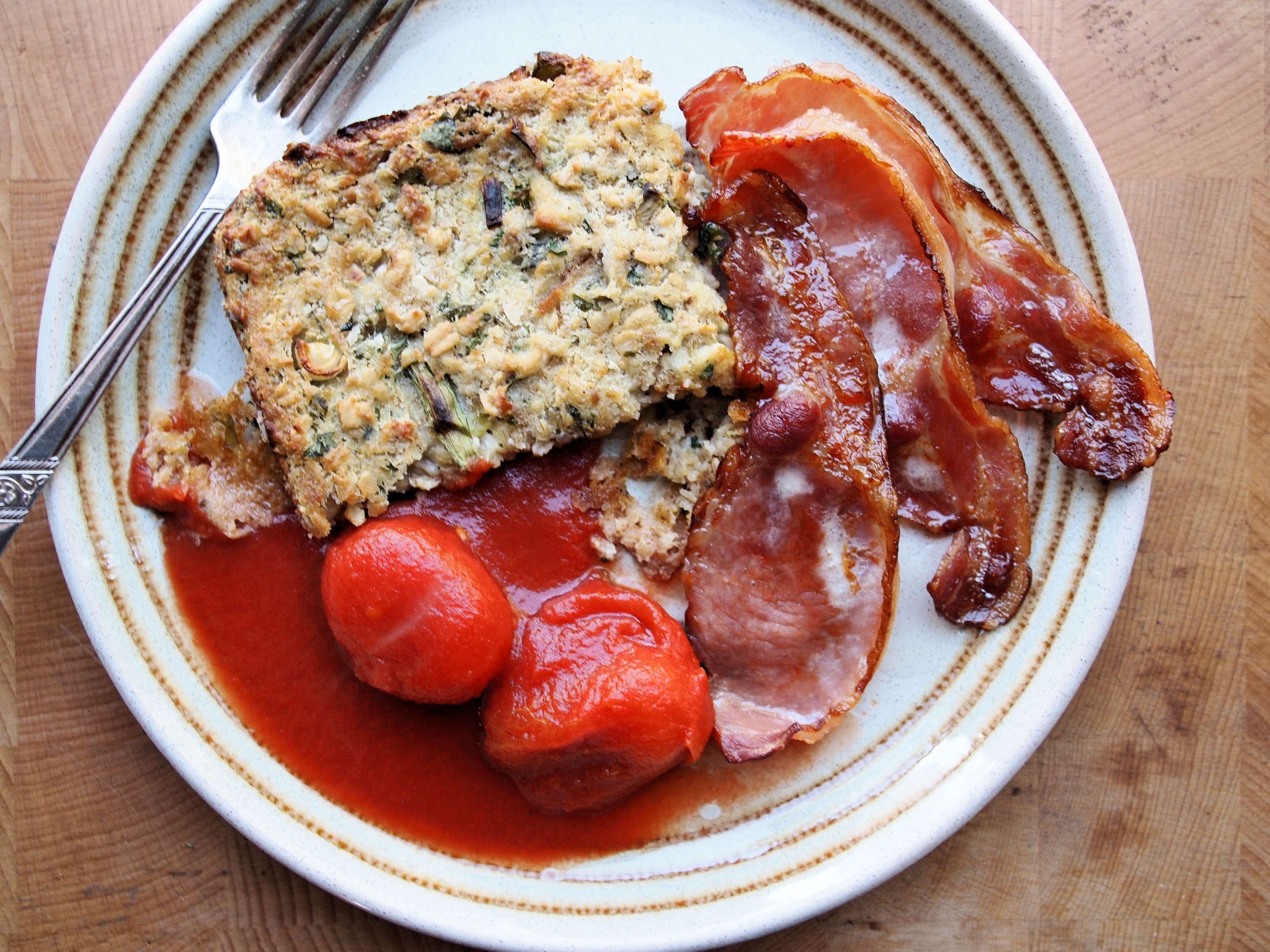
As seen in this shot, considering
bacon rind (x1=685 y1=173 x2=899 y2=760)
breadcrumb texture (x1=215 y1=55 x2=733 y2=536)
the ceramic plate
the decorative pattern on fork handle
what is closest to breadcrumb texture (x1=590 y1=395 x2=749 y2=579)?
bacon rind (x1=685 y1=173 x2=899 y2=760)

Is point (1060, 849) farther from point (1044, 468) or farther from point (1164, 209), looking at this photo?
point (1164, 209)

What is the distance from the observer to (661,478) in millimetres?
2600

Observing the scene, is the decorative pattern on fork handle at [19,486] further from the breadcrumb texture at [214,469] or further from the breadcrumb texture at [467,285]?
the breadcrumb texture at [467,285]

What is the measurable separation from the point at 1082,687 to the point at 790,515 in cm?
122

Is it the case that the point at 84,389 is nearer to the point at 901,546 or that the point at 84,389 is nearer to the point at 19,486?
the point at 19,486

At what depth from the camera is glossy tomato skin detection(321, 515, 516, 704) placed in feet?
7.41

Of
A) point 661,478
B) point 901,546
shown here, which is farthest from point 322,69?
point 901,546

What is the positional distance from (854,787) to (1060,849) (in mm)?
772

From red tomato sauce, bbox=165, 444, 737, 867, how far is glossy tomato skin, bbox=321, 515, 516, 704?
207 mm

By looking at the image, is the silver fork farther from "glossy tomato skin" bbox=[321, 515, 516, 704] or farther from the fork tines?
"glossy tomato skin" bbox=[321, 515, 516, 704]

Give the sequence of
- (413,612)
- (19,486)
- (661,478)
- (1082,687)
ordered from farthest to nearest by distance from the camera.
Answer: (1082,687)
(661,478)
(19,486)
(413,612)

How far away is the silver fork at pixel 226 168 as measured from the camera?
7.83ft

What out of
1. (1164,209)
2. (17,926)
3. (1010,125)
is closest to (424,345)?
(1010,125)

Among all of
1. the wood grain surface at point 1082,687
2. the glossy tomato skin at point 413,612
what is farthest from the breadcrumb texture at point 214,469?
the wood grain surface at point 1082,687
